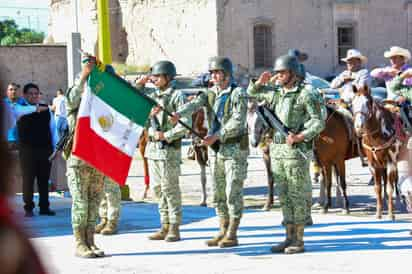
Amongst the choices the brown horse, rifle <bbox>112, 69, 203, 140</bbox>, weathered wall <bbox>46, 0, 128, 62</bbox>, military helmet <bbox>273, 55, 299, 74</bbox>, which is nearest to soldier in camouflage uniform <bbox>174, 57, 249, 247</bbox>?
rifle <bbox>112, 69, 203, 140</bbox>

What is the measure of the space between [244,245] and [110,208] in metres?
2.12

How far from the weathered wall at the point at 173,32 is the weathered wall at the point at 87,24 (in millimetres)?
1023

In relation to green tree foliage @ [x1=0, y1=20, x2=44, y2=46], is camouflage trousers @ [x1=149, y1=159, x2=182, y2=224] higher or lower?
lower

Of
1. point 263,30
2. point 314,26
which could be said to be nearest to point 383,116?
point 263,30

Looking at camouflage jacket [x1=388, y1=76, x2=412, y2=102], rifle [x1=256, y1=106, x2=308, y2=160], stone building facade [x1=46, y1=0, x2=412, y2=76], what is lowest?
rifle [x1=256, y1=106, x2=308, y2=160]

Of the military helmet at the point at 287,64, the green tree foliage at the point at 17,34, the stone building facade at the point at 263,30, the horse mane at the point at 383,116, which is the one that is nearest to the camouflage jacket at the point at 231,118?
the military helmet at the point at 287,64

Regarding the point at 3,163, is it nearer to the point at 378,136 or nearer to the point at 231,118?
the point at 231,118

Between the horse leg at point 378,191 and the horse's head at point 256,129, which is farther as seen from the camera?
the horse's head at point 256,129

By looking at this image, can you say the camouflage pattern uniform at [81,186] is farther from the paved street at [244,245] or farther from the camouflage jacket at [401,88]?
the camouflage jacket at [401,88]

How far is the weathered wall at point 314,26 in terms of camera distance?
41.7 metres

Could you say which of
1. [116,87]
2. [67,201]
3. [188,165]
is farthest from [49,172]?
[188,165]

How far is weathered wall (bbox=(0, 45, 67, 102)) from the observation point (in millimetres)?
38906

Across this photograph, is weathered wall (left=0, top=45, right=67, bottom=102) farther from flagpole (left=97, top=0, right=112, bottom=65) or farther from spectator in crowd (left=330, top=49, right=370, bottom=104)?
spectator in crowd (left=330, top=49, right=370, bottom=104)

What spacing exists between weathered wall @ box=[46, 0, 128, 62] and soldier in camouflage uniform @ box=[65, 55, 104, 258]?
3500cm
